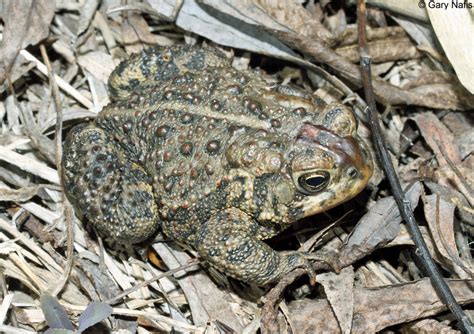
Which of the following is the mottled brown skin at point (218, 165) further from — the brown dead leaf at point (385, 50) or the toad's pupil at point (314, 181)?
the brown dead leaf at point (385, 50)

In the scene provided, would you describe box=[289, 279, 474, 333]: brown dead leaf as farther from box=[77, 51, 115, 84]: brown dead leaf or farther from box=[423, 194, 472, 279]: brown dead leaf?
box=[77, 51, 115, 84]: brown dead leaf

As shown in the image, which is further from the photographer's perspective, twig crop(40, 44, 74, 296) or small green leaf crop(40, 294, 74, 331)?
twig crop(40, 44, 74, 296)

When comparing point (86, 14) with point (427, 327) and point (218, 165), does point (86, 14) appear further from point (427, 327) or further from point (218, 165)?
point (427, 327)

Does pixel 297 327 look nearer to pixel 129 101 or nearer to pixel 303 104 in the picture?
pixel 303 104

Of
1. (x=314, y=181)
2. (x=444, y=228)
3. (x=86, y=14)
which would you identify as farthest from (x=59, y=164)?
(x=444, y=228)

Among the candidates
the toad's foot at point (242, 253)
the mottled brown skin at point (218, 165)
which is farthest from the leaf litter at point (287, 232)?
the mottled brown skin at point (218, 165)

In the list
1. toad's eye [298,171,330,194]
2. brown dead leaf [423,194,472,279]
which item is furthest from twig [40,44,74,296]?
brown dead leaf [423,194,472,279]

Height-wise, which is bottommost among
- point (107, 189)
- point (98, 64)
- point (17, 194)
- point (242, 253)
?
point (17, 194)
